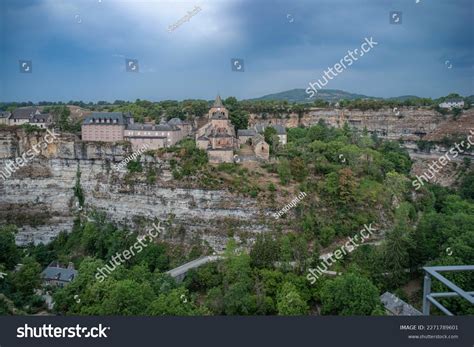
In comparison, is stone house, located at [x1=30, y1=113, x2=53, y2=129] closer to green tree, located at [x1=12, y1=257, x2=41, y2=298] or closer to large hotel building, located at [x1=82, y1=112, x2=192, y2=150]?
large hotel building, located at [x1=82, y1=112, x2=192, y2=150]

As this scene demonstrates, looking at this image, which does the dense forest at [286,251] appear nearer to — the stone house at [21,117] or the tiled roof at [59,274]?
the tiled roof at [59,274]

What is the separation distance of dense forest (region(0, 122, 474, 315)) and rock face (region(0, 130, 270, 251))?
1.72ft

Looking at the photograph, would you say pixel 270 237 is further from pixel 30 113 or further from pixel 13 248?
pixel 30 113

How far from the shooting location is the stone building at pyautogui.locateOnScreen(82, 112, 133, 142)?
21219mm

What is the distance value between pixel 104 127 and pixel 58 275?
25.6ft

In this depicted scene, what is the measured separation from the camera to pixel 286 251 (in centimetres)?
1518

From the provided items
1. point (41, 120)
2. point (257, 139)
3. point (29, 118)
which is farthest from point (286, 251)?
point (29, 118)

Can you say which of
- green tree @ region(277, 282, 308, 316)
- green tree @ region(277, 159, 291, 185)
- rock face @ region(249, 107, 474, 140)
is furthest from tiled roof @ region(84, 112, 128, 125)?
green tree @ region(277, 282, 308, 316)

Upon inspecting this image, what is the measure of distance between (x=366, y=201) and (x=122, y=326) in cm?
1310

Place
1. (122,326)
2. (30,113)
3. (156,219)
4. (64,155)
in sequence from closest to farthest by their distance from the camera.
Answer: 1. (122,326)
2. (156,219)
3. (64,155)
4. (30,113)

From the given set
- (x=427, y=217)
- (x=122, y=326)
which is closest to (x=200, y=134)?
(x=427, y=217)

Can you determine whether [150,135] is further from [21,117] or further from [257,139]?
[21,117]

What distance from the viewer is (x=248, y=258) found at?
1502cm

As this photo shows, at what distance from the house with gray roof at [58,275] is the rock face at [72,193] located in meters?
3.56
